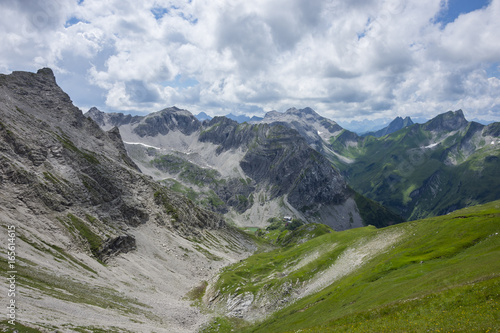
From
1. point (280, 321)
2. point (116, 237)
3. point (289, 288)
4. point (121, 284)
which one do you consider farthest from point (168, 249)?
point (280, 321)

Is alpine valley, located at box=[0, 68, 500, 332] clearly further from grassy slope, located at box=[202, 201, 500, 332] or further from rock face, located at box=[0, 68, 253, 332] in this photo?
rock face, located at box=[0, 68, 253, 332]

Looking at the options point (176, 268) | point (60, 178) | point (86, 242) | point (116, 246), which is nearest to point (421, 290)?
point (176, 268)

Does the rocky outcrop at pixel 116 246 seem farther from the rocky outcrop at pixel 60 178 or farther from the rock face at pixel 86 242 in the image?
the rocky outcrop at pixel 60 178

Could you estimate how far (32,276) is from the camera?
78.5 m

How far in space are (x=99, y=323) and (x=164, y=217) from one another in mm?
135914

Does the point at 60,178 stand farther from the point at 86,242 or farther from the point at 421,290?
the point at 421,290

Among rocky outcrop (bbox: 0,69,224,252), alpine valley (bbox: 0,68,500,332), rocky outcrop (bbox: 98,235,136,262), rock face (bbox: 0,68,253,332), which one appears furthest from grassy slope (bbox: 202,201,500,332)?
rocky outcrop (bbox: 0,69,224,252)

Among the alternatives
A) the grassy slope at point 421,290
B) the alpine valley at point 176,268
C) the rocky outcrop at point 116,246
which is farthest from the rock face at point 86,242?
the grassy slope at point 421,290

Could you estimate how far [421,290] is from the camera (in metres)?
41.9

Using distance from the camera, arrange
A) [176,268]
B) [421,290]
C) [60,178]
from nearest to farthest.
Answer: [421,290] → [176,268] → [60,178]

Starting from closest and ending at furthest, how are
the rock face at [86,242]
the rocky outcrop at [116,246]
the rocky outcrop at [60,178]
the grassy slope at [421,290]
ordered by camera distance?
1. the grassy slope at [421,290]
2. the rock face at [86,242]
3. the rocky outcrop at [116,246]
4. the rocky outcrop at [60,178]

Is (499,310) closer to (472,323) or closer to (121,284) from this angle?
(472,323)

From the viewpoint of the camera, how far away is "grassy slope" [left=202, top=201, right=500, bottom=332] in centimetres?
3200

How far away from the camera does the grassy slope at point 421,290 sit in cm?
3200
